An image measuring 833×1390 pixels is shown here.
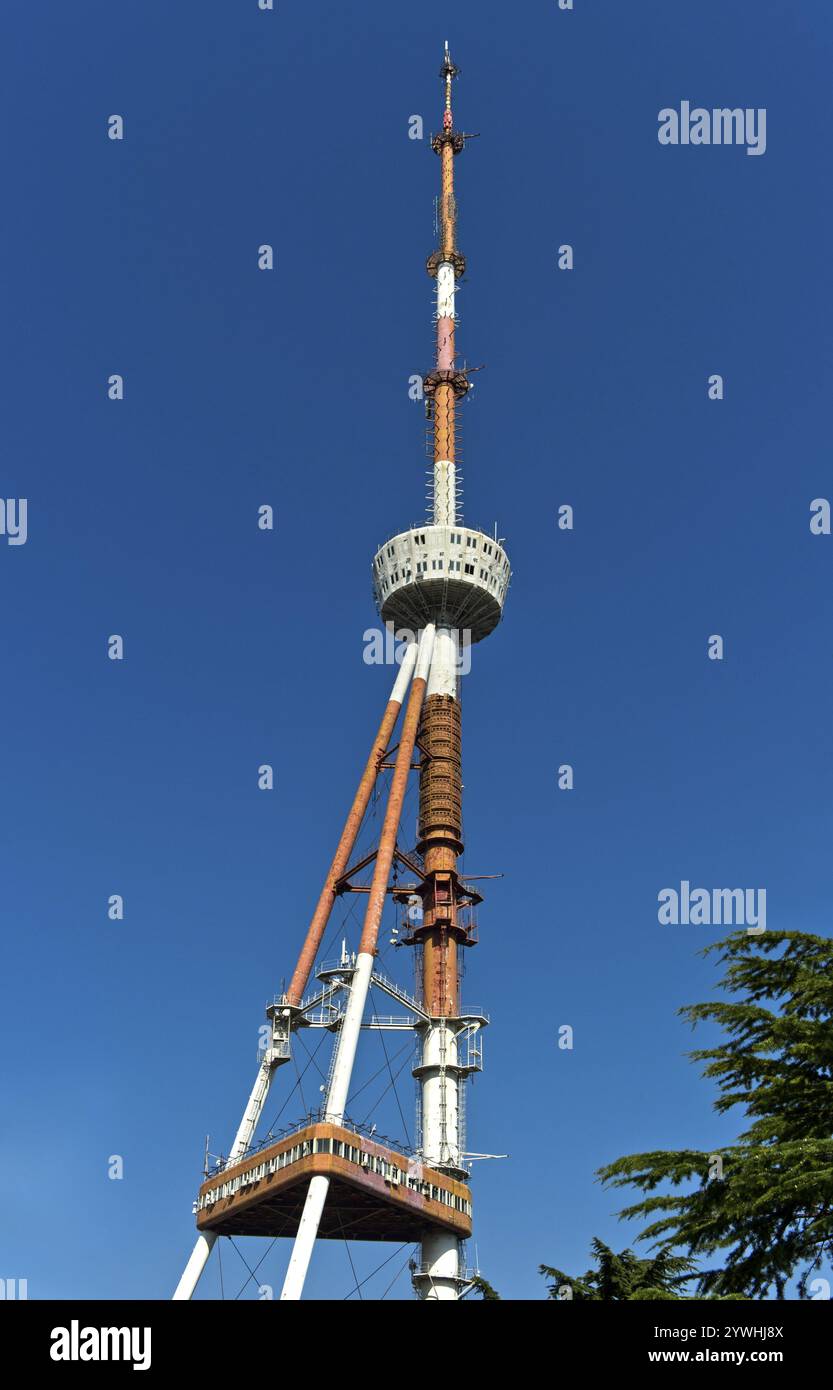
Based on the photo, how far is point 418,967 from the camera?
290 feet

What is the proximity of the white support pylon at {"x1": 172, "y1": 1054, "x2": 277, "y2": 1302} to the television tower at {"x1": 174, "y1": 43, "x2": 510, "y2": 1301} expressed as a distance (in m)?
0.08

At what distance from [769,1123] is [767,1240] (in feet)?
7.02

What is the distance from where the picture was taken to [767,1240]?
25453 millimetres

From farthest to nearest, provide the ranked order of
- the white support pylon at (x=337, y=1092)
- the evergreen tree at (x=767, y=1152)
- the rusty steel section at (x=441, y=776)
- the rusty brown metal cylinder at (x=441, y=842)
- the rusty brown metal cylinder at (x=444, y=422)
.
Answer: the rusty brown metal cylinder at (x=444, y=422), the rusty steel section at (x=441, y=776), the rusty brown metal cylinder at (x=441, y=842), the white support pylon at (x=337, y=1092), the evergreen tree at (x=767, y=1152)

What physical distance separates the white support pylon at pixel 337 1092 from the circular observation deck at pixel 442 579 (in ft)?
43.4

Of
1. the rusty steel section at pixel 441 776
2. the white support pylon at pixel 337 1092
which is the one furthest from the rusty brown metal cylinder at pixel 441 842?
the white support pylon at pixel 337 1092

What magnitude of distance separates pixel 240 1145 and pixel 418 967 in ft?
60.9

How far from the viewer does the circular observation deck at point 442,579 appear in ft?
317

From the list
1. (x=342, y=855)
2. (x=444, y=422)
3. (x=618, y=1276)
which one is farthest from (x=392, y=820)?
(x=618, y=1276)

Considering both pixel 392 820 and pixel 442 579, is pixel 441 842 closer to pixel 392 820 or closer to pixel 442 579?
pixel 392 820

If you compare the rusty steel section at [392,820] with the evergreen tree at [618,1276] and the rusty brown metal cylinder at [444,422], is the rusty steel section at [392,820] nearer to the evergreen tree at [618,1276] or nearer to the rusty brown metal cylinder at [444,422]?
the rusty brown metal cylinder at [444,422]
